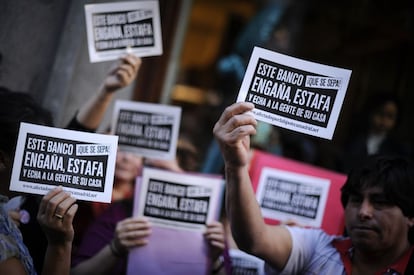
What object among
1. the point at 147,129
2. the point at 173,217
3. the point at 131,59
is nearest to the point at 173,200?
the point at 173,217

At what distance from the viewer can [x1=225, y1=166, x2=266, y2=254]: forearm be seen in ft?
6.48

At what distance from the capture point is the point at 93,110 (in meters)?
2.43

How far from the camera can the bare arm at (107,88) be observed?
2.40m

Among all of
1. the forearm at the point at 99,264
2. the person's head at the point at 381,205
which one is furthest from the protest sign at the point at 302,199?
the forearm at the point at 99,264

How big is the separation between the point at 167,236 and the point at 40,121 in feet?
2.55

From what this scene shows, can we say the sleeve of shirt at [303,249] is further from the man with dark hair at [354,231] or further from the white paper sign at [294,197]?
the white paper sign at [294,197]

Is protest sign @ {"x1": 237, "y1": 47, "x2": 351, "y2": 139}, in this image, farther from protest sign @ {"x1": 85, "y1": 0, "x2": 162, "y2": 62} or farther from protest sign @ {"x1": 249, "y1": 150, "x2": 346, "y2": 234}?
protest sign @ {"x1": 249, "y1": 150, "x2": 346, "y2": 234}

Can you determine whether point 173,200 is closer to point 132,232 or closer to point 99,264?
point 132,232

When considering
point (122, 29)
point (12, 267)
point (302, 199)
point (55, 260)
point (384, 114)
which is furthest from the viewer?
point (384, 114)

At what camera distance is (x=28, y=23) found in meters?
2.32

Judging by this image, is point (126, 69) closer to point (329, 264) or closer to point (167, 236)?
point (167, 236)

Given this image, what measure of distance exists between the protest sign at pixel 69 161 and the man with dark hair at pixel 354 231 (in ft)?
1.46

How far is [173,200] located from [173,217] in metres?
0.07

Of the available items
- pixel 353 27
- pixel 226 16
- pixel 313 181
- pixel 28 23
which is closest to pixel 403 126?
pixel 353 27
